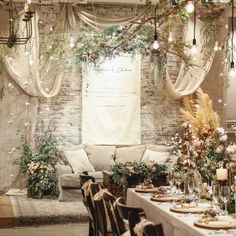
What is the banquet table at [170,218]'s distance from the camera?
3669mm

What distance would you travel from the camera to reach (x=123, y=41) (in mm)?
9938

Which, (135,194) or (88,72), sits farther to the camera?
(88,72)

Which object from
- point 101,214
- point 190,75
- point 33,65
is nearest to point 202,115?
point 190,75

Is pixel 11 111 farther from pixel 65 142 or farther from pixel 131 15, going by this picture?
pixel 131 15

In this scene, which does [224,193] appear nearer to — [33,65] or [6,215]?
[6,215]

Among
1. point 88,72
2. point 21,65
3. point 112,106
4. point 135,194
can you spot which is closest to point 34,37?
point 21,65

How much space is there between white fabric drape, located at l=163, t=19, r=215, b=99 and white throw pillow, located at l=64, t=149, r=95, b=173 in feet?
6.63

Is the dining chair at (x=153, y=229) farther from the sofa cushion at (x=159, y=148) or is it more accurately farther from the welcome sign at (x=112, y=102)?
the welcome sign at (x=112, y=102)

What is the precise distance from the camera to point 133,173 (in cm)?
772

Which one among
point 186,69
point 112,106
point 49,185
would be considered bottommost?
point 49,185

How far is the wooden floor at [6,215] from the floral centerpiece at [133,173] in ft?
4.95

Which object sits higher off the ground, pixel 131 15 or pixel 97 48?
pixel 131 15

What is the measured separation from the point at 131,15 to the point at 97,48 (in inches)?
45.4

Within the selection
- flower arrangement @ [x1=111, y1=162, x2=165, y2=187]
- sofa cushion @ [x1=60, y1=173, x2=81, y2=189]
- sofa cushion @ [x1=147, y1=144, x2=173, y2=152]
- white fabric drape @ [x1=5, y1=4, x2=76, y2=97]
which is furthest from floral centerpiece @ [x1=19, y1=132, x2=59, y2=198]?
flower arrangement @ [x1=111, y1=162, x2=165, y2=187]
